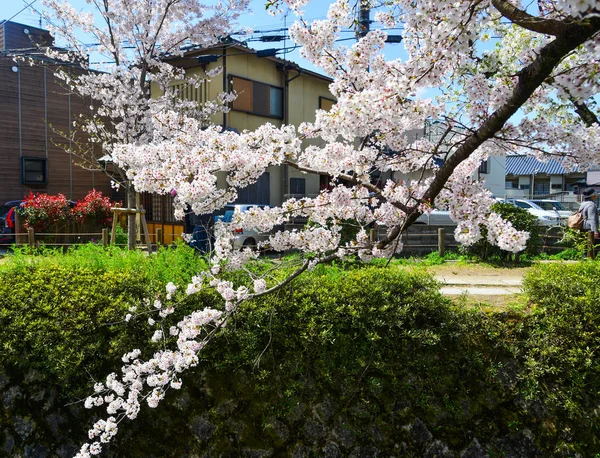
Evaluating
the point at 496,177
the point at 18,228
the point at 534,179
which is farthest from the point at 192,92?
the point at 534,179

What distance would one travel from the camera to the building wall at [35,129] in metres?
20.1

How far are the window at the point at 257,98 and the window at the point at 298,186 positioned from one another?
2.70 metres

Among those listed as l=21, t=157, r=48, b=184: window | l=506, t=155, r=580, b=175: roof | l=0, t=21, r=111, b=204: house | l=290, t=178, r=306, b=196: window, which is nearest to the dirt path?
l=290, t=178, r=306, b=196: window

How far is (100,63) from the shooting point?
456 inches

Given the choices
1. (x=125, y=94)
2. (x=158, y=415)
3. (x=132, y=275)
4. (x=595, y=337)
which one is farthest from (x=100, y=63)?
(x=595, y=337)

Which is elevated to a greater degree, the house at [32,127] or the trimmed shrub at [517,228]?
the house at [32,127]

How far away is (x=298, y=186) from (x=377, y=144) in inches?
620

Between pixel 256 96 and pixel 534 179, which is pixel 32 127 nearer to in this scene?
pixel 256 96

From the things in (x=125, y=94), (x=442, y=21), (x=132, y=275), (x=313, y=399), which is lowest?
(x=313, y=399)

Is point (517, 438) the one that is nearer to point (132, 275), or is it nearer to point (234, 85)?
point (132, 275)

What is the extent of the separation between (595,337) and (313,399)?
2550 mm

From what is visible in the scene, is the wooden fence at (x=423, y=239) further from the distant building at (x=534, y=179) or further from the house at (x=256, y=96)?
the distant building at (x=534, y=179)

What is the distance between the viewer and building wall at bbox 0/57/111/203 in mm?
20141

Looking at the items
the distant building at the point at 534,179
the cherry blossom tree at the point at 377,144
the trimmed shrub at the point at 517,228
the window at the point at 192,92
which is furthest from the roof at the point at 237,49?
the distant building at the point at 534,179
